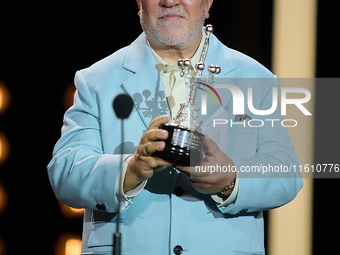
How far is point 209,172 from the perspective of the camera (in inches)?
58.2

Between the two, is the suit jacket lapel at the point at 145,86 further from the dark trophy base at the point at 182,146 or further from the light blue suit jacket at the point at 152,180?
the dark trophy base at the point at 182,146

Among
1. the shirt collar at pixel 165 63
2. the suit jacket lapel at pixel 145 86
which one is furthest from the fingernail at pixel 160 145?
the shirt collar at pixel 165 63

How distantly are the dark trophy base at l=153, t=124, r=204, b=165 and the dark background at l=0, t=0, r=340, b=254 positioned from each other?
3.90 ft

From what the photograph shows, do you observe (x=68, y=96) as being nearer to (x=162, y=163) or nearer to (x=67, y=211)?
(x=67, y=211)

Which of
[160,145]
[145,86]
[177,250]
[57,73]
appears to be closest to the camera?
[160,145]

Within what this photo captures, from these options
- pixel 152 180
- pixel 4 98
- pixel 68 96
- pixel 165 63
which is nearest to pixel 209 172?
pixel 152 180

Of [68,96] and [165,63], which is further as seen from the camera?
[68,96]

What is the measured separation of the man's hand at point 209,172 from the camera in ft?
4.83

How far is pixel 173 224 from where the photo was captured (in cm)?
163

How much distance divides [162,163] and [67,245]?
1553mm

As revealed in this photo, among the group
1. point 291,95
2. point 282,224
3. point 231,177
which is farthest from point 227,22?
point 231,177

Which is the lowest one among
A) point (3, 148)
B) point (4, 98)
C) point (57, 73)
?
point (3, 148)

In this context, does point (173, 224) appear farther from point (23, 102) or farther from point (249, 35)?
point (23, 102)

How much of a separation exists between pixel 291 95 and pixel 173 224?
103 centimetres
